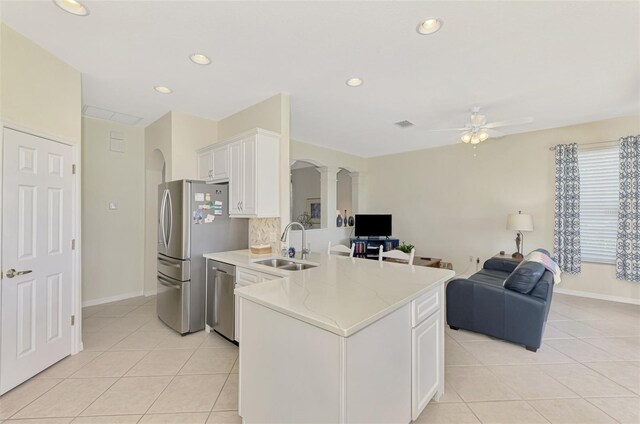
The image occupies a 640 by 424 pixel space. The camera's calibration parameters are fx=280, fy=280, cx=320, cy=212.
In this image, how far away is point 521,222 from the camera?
15.3ft

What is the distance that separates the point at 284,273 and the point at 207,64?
→ 2.08m

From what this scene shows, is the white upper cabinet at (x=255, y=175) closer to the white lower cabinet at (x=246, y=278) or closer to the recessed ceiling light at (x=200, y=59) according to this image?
the white lower cabinet at (x=246, y=278)

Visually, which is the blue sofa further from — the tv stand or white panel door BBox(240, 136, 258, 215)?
the tv stand

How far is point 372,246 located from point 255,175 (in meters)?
3.95

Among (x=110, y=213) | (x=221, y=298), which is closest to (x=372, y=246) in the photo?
(x=221, y=298)

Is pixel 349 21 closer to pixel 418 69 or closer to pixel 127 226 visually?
pixel 418 69

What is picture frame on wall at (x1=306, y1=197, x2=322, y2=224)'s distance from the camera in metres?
8.02

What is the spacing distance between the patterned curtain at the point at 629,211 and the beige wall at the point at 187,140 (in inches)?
242

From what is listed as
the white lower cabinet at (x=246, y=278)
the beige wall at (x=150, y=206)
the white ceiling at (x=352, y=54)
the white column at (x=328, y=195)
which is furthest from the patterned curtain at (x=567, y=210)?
the beige wall at (x=150, y=206)

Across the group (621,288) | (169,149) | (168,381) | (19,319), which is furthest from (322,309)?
(621,288)

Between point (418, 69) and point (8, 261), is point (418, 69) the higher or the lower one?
the higher one

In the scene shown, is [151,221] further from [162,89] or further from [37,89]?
[37,89]

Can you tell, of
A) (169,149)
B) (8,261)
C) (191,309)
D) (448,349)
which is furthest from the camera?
(169,149)

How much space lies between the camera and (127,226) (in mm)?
4371
